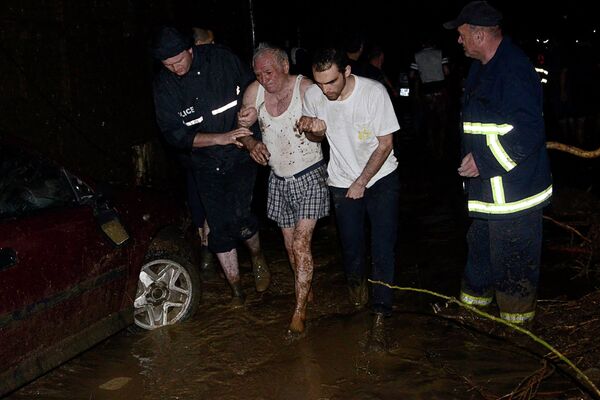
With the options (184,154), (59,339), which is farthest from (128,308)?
(184,154)

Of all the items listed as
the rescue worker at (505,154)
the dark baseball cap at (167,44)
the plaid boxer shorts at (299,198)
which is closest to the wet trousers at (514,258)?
the rescue worker at (505,154)

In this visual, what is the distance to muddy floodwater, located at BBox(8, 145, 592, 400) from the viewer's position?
161 inches

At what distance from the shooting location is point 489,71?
4.29m

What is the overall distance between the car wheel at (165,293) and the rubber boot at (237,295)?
47 centimetres

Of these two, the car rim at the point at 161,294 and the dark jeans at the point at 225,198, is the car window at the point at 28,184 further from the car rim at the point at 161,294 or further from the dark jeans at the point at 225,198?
the dark jeans at the point at 225,198

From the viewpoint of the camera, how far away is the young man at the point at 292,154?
4.85 metres

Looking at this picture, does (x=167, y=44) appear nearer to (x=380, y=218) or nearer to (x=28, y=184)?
(x=28, y=184)

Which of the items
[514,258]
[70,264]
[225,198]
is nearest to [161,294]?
[225,198]

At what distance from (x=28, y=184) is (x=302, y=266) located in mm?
1857

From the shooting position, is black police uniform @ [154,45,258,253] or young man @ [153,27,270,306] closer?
young man @ [153,27,270,306]

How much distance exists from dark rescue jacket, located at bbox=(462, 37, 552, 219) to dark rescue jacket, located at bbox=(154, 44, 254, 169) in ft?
5.98

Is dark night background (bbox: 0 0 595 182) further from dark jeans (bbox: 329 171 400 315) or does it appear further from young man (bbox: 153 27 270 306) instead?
dark jeans (bbox: 329 171 400 315)

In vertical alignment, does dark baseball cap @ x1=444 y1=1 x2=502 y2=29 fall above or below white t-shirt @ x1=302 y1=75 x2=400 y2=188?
above

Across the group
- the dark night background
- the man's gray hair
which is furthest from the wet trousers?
the dark night background
